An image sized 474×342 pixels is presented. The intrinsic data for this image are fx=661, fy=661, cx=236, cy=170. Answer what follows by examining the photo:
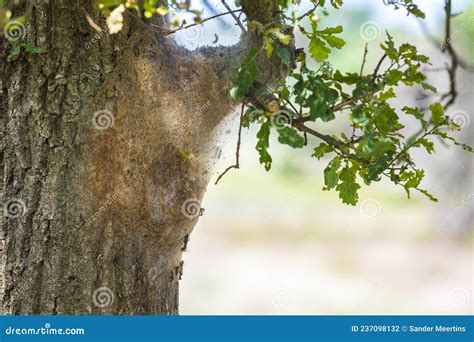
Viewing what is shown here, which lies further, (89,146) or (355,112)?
(89,146)

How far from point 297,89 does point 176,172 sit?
11.7 inches

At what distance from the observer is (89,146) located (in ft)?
3.58

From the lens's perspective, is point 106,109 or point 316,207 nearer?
point 106,109

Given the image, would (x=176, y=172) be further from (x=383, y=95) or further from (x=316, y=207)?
(x=316, y=207)

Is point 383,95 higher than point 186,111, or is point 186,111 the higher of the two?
point 186,111

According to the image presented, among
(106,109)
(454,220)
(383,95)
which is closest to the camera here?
(383,95)

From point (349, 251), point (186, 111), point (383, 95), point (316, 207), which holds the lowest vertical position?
point (383, 95)

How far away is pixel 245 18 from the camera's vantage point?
1090 millimetres

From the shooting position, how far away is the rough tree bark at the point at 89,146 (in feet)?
3.58

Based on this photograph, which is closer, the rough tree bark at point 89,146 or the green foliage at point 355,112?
the green foliage at point 355,112

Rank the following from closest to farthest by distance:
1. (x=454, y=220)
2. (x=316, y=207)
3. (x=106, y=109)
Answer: (x=106, y=109) < (x=454, y=220) < (x=316, y=207)

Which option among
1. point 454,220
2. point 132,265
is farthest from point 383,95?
point 454,220

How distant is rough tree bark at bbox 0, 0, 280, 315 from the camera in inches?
43.0

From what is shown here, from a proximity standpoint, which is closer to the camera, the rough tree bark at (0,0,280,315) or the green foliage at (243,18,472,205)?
the green foliage at (243,18,472,205)
